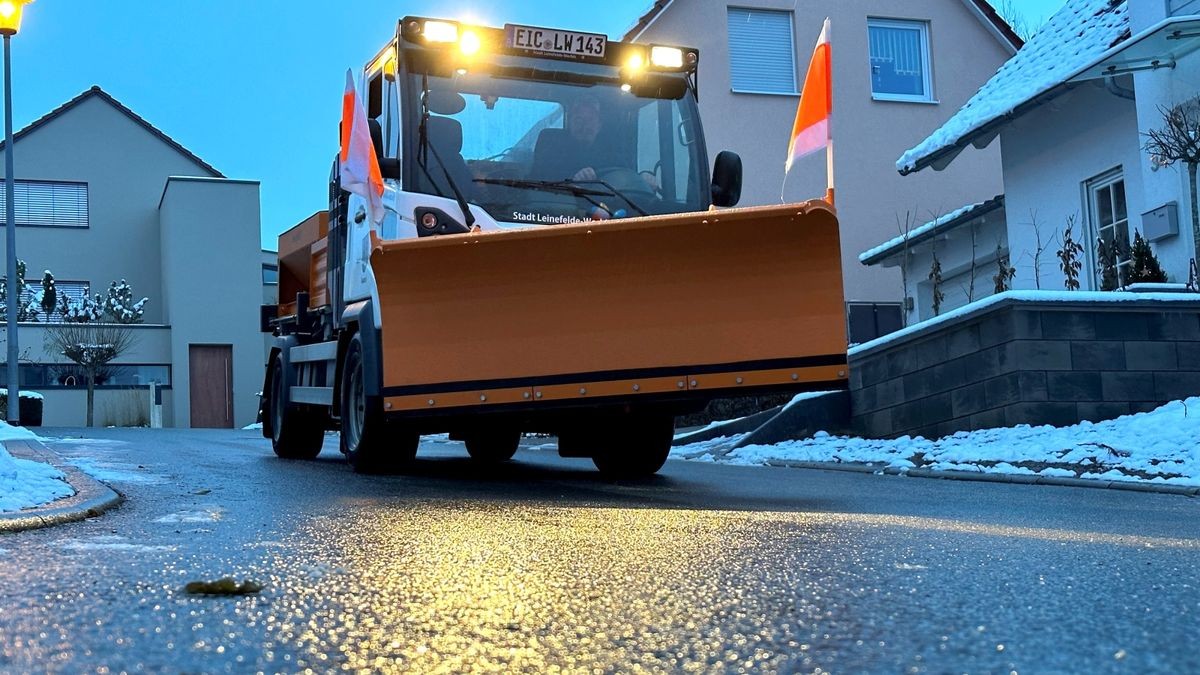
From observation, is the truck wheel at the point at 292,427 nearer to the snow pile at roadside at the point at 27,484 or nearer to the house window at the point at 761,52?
the snow pile at roadside at the point at 27,484

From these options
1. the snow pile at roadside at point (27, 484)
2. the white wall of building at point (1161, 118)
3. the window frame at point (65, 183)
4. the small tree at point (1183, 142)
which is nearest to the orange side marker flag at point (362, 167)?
the snow pile at roadside at point (27, 484)

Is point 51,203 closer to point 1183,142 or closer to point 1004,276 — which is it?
point 1004,276

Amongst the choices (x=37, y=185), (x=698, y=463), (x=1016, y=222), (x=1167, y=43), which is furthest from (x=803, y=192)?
(x=37, y=185)

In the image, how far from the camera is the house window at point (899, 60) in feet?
Answer: 83.9

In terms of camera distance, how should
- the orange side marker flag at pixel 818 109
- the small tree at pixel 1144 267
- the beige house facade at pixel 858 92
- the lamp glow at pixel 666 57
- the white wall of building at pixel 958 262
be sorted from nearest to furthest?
the orange side marker flag at pixel 818 109 < the lamp glow at pixel 666 57 < the small tree at pixel 1144 267 < the white wall of building at pixel 958 262 < the beige house facade at pixel 858 92

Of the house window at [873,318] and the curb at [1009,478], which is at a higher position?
the house window at [873,318]

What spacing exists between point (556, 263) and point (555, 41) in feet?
6.34

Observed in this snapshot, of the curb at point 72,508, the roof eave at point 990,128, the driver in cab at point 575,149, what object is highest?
the roof eave at point 990,128

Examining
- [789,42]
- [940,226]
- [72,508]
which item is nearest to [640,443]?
[72,508]

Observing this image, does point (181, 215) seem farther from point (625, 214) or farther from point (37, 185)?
point (625, 214)

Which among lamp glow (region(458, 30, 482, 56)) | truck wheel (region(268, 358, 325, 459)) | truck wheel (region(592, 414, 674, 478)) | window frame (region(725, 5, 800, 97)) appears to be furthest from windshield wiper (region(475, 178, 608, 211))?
window frame (region(725, 5, 800, 97))

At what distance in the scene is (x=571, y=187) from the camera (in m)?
8.16

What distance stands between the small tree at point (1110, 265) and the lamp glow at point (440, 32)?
26.1ft

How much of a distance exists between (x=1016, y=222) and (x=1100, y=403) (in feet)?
20.8
